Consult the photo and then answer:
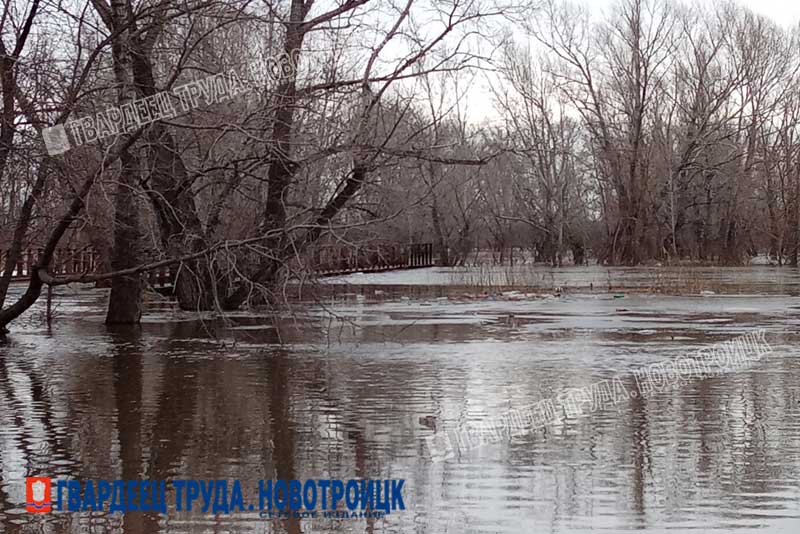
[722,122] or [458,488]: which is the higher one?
[722,122]

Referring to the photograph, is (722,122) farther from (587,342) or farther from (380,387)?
(380,387)

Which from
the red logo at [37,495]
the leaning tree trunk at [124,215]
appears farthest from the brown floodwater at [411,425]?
the leaning tree trunk at [124,215]

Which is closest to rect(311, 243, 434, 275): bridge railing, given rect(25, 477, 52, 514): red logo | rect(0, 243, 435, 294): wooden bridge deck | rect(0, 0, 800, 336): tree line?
rect(0, 243, 435, 294): wooden bridge deck

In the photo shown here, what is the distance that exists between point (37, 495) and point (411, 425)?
3701mm

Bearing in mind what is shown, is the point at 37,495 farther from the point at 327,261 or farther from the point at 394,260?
the point at 394,260

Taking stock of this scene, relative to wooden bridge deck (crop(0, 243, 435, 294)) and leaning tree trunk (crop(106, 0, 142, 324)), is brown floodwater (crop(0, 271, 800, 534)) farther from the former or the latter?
leaning tree trunk (crop(106, 0, 142, 324))

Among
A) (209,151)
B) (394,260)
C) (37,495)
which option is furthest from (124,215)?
(394,260)

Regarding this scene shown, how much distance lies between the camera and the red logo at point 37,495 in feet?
23.0

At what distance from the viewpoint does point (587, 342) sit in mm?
17906

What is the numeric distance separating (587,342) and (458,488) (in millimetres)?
10697

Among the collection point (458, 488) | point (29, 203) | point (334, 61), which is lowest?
point (458, 488)

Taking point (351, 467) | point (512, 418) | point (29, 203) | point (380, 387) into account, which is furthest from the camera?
point (29, 203)

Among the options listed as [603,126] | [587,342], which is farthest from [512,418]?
[603,126]

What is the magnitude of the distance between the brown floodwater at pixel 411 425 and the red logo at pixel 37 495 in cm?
9
